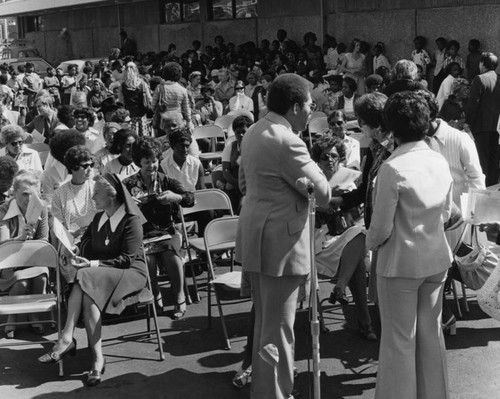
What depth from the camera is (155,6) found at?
95.5ft

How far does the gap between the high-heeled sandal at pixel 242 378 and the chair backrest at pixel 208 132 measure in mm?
6966

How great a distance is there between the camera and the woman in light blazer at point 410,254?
4.84 meters

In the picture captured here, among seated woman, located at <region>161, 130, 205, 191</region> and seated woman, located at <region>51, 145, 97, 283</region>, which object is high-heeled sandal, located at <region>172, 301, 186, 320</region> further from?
seated woman, located at <region>161, 130, 205, 191</region>

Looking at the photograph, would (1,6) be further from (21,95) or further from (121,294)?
(121,294)

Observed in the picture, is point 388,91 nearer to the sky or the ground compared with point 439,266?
nearer to the sky

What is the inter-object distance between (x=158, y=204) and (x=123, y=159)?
4.29 feet

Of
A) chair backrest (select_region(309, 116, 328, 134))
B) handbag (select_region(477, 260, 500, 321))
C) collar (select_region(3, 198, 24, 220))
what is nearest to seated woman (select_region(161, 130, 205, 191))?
collar (select_region(3, 198, 24, 220))

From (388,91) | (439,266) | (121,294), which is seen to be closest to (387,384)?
(439,266)

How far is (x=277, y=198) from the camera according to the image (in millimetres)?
5117

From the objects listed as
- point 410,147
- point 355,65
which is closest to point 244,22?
point 355,65

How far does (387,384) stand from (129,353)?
2.33m

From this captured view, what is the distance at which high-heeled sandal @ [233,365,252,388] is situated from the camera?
5910mm

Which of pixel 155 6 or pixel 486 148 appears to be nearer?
pixel 486 148

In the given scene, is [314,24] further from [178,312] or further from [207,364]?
[207,364]
